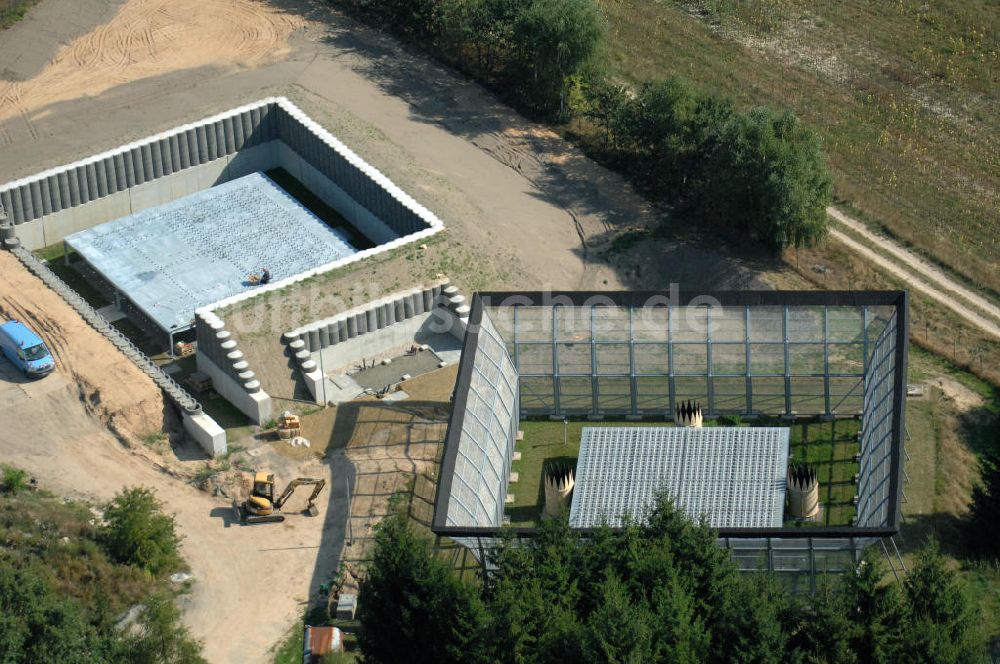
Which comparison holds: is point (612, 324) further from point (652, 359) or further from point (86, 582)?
point (86, 582)

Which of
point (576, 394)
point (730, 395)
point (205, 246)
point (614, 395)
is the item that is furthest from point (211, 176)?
point (730, 395)

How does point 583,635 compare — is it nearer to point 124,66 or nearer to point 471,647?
point 471,647

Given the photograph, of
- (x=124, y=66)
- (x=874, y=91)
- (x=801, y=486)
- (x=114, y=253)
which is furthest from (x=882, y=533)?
(x=124, y=66)

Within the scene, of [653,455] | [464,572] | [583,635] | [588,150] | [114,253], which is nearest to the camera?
[583,635]

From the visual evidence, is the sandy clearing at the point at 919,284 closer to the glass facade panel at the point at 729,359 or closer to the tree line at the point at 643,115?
the tree line at the point at 643,115

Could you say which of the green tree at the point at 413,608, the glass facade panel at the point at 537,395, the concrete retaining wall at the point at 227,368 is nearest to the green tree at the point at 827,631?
the green tree at the point at 413,608
